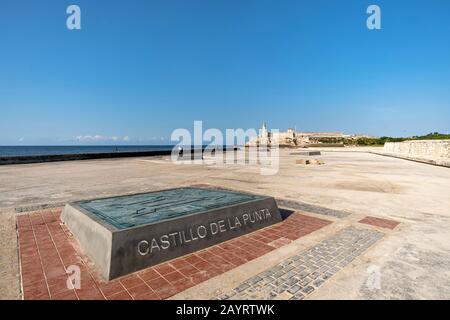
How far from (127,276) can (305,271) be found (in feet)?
8.39

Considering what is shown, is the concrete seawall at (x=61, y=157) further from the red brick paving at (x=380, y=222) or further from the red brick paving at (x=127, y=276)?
the red brick paving at (x=380, y=222)

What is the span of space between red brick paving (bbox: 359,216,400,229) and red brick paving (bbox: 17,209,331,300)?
1265 mm

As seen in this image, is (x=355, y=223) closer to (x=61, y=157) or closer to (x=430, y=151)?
(x=61, y=157)

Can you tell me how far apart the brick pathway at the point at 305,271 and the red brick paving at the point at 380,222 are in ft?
2.68

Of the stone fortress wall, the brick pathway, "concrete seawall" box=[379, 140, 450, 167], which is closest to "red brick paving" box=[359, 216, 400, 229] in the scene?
the brick pathway

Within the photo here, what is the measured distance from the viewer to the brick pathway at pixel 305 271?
319 cm

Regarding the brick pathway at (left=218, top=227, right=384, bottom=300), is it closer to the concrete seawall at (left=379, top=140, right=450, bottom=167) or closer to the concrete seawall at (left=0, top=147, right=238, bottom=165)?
the concrete seawall at (left=379, top=140, right=450, bottom=167)

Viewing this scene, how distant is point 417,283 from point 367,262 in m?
0.71

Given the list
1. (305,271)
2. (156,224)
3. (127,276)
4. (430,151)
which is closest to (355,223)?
(305,271)

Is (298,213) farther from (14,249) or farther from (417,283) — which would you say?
(14,249)

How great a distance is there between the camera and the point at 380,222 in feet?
19.7

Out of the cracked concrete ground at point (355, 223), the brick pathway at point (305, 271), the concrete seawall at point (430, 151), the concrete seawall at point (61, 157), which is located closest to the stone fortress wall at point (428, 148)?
the concrete seawall at point (430, 151)

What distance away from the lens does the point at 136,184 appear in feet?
36.8

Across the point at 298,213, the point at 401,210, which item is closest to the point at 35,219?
the point at 298,213
